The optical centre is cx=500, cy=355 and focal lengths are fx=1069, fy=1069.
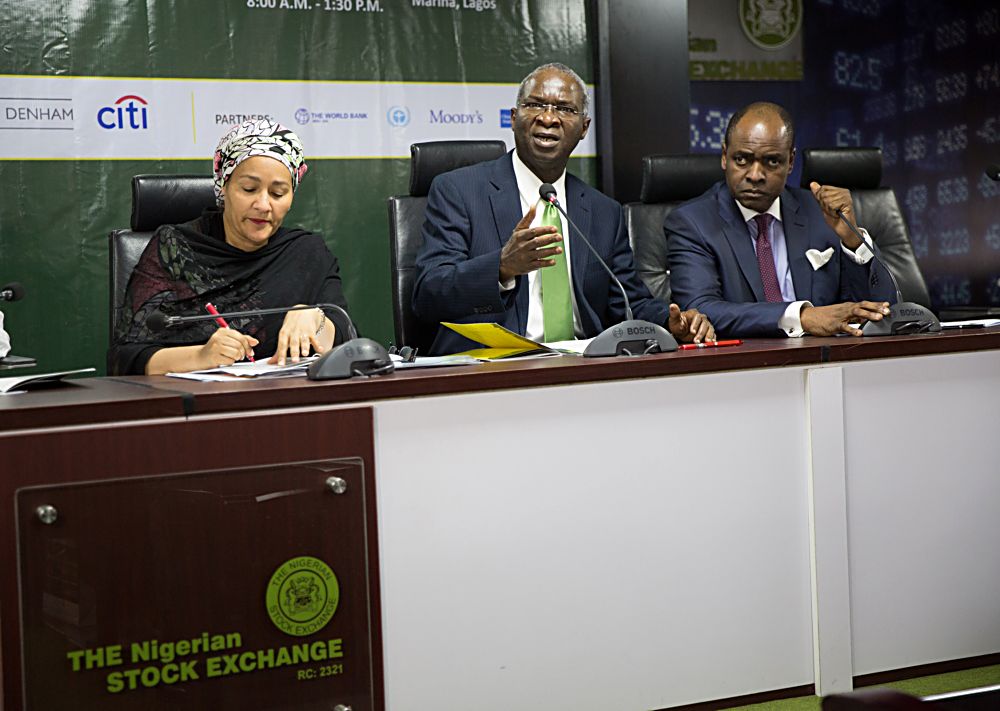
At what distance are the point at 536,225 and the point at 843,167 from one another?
3.77ft

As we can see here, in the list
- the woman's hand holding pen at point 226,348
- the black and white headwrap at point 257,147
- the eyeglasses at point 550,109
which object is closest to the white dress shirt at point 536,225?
the eyeglasses at point 550,109

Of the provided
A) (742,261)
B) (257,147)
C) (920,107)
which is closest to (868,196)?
(742,261)

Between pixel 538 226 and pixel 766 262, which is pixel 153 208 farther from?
pixel 766 262

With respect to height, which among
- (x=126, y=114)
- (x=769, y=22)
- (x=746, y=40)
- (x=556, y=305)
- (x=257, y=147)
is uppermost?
(x=769, y=22)

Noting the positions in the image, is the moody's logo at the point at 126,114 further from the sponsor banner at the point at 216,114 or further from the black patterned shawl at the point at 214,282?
the black patterned shawl at the point at 214,282

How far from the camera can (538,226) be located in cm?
259

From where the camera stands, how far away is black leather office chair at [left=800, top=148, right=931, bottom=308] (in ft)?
10.6

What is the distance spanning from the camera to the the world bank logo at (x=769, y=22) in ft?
20.5

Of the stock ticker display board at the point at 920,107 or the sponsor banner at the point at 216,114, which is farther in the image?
the stock ticker display board at the point at 920,107

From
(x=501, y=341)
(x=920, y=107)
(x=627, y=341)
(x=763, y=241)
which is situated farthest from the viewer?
(x=920, y=107)

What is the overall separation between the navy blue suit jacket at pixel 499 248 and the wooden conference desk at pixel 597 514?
72cm

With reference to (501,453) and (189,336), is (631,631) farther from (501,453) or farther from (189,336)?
(189,336)

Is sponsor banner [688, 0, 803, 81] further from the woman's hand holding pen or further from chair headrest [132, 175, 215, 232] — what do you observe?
the woman's hand holding pen

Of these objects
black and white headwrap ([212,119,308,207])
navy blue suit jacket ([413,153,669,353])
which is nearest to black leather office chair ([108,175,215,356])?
black and white headwrap ([212,119,308,207])
